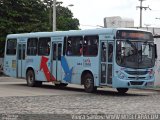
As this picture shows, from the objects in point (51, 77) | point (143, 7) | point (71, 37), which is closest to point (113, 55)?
A: point (71, 37)

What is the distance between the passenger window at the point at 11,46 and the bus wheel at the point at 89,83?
24.8 feet

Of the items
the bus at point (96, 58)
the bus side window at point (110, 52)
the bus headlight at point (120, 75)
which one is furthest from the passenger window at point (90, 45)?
the bus headlight at point (120, 75)

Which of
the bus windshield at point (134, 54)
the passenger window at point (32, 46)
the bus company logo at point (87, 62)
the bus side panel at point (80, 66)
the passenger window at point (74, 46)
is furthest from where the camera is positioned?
the passenger window at point (32, 46)

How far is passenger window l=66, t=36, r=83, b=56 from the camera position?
2389 cm

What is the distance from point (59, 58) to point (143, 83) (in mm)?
5263

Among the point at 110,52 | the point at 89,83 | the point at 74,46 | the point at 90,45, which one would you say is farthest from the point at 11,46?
the point at 110,52

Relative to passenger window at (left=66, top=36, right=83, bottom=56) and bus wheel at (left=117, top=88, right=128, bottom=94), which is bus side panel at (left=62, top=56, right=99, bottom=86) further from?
bus wheel at (left=117, top=88, right=128, bottom=94)

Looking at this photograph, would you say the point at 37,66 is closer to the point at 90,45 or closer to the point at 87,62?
the point at 87,62

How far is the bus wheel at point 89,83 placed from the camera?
75.3 ft

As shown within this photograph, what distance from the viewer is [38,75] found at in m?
27.3

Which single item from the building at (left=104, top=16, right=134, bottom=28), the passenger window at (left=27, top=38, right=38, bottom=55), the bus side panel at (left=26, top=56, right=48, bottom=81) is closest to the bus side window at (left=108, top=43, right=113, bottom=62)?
the bus side panel at (left=26, top=56, right=48, bottom=81)

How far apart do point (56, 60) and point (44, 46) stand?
150cm

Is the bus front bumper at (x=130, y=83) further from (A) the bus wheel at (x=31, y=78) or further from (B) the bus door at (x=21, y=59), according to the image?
(B) the bus door at (x=21, y=59)

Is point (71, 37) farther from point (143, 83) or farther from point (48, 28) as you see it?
point (48, 28)
